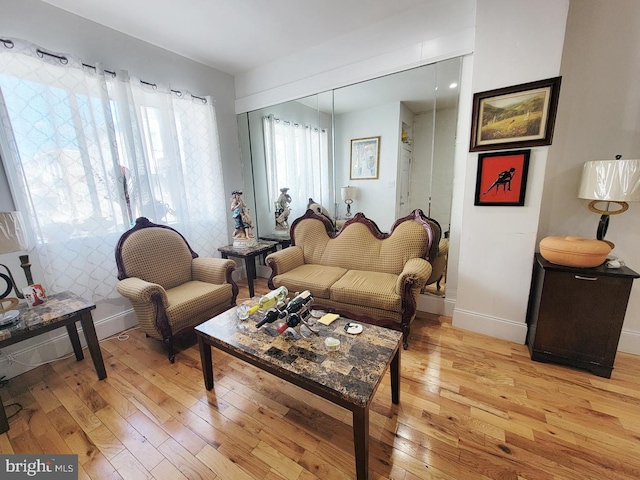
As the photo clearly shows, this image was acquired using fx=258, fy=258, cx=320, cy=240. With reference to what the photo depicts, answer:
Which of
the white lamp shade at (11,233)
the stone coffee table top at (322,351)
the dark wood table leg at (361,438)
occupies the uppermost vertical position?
the white lamp shade at (11,233)

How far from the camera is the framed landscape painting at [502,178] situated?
190cm

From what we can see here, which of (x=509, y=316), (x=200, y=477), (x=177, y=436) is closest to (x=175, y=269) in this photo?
(x=177, y=436)

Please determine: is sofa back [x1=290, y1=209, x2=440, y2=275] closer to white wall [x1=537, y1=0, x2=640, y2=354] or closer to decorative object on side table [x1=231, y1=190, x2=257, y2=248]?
decorative object on side table [x1=231, y1=190, x2=257, y2=248]

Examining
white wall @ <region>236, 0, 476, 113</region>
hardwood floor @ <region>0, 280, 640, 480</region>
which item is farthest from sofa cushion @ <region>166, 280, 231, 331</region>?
white wall @ <region>236, 0, 476, 113</region>

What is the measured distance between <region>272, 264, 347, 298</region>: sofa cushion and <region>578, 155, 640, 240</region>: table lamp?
1.90 m

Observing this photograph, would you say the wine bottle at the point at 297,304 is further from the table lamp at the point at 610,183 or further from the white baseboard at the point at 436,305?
the table lamp at the point at 610,183

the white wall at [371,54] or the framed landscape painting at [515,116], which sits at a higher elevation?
the white wall at [371,54]

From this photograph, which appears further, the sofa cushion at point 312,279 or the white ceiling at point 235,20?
the sofa cushion at point 312,279

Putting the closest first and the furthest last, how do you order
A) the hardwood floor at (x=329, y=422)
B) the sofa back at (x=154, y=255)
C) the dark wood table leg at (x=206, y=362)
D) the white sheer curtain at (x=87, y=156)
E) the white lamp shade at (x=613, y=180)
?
the hardwood floor at (x=329, y=422)
the white lamp shade at (x=613, y=180)
the dark wood table leg at (x=206, y=362)
the white sheer curtain at (x=87, y=156)
the sofa back at (x=154, y=255)

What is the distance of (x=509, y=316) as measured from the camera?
2119mm

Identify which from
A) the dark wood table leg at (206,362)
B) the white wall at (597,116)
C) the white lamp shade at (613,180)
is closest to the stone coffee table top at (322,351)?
the dark wood table leg at (206,362)

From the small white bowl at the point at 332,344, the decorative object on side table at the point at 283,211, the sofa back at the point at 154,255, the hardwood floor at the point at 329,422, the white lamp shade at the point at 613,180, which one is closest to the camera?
the hardwood floor at the point at 329,422

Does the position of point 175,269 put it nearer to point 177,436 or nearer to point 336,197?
point 177,436

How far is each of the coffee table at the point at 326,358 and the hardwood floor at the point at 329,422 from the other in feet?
0.66
